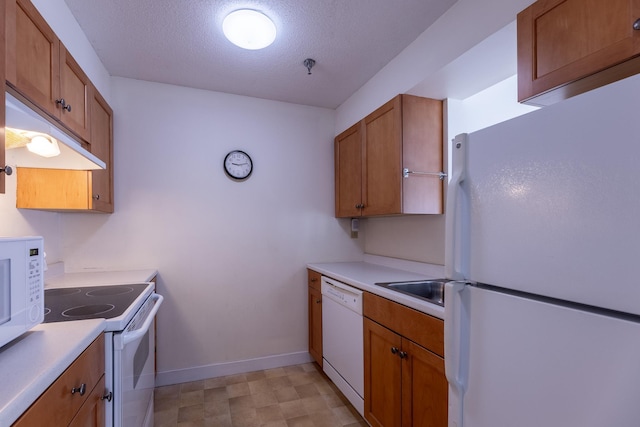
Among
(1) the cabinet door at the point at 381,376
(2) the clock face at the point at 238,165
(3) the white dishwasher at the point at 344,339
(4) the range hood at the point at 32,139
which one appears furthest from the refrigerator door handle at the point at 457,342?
(2) the clock face at the point at 238,165

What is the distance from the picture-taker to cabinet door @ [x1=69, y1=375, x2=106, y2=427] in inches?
36.6

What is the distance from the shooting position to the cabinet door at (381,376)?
1.56 metres

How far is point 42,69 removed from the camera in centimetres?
131

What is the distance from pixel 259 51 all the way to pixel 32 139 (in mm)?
1344

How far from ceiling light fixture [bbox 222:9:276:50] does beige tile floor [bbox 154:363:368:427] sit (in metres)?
2.32

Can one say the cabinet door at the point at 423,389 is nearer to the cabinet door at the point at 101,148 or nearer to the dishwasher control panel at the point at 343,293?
the dishwasher control panel at the point at 343,293

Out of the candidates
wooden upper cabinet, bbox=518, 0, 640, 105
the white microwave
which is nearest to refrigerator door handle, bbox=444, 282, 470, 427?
wooden upper cabinet, bbox=518, 0, 640, 105

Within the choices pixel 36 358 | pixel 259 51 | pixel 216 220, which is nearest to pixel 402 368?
pixel 36 358

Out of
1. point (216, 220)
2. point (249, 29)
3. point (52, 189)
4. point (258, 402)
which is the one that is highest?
point (249, 29)

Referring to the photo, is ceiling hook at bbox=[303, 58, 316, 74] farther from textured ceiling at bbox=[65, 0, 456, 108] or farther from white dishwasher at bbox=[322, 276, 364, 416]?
white dishwasher at bbox=[322, 276, 364, 416]

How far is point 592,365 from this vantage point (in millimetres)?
677

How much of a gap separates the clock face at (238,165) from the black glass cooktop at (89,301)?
1.16 m

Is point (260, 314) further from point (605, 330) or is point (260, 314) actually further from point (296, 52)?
point (605, 330)

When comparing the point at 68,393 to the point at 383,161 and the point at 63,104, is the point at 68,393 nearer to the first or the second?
the point at 63,104
